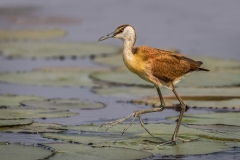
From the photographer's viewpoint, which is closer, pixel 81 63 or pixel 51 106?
pixel 51 106

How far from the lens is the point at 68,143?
821cm

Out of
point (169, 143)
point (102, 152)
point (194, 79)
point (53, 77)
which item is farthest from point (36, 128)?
point (194, 79)

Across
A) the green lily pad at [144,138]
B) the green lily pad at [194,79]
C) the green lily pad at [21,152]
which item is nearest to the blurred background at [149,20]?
the green lily pad at [194,79]

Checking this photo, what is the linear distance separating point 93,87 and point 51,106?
5.10ft

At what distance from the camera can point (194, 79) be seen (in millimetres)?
11867

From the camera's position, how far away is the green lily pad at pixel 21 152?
7.61 metres

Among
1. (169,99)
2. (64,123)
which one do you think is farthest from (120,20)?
(64,123)

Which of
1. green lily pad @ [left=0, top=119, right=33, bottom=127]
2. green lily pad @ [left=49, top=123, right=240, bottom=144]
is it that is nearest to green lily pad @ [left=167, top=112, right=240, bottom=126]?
green lily pad @ [left=49, top=123, right=240, bottom=144]

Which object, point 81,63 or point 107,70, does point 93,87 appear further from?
point 81,63

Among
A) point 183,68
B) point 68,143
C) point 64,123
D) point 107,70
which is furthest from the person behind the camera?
point 107,70

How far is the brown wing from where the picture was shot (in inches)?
337

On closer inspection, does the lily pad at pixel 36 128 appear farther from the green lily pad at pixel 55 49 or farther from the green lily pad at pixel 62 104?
the green lily pad at pixel 55 49

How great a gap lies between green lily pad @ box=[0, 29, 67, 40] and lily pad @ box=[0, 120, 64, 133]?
7.45 meters

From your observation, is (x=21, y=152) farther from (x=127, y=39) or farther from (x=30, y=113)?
(x=30, y=113)
